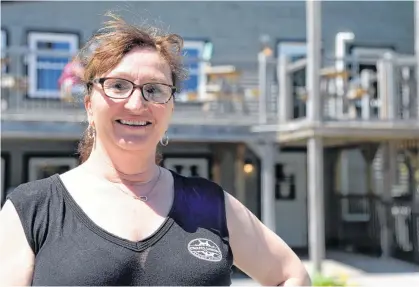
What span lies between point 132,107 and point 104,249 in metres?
0.41

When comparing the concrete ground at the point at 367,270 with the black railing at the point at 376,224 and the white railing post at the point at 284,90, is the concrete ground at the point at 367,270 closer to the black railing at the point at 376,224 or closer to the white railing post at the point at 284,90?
the black railing at the point at 376,224

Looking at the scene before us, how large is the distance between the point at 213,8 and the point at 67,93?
4.13 metres

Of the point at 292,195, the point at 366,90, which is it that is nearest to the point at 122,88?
the point at 366,90

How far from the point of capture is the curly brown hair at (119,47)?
191cm

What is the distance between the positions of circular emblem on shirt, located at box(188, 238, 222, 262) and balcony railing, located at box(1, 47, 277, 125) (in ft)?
28.0

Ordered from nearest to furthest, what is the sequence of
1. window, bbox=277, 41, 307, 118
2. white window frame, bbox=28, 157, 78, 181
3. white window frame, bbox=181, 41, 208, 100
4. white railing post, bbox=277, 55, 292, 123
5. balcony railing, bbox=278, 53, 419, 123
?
balcony railing, bbox=278, 53, 419, 123
white railing post, bbox=277, 55, 292, 123
white window frame, bbox=181, 41, 208, 100
white window frame, bbox=28, 157, 78, 181
window, bbox=277, 41, 307, 118

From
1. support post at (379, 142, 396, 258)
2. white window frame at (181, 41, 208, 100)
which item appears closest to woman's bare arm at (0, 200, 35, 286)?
white window frame at (181, 41, 208, 100)

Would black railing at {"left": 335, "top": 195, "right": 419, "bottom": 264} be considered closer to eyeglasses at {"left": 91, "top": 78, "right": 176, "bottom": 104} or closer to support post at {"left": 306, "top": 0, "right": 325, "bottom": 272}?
A: support post at {"left": 306, "top": 0, "right": 325, "bottom": 272}

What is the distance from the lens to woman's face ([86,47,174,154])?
6.23 feet

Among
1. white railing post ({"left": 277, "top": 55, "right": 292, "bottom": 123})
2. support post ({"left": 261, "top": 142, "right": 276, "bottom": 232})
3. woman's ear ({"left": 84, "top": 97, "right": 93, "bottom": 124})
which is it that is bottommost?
support post ({"left": 261, "top": 142, "right": 276, "bottom": 232})

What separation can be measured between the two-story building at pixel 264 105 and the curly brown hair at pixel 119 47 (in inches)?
305

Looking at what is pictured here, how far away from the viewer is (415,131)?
10.4m

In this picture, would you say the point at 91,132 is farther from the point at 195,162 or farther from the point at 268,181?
the point at 195,162

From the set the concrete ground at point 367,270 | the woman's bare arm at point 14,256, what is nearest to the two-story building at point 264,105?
the concrete ground at point 367,270
